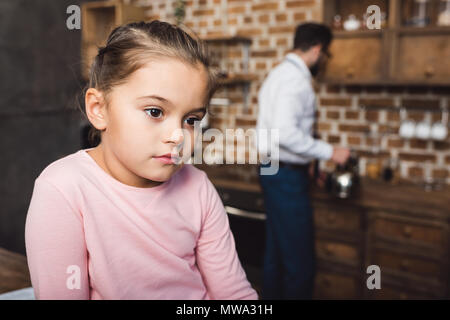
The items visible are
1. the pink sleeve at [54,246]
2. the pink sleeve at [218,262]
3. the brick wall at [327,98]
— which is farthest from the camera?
the brick wall at [327,98]

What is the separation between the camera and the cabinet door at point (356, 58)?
2547 mm

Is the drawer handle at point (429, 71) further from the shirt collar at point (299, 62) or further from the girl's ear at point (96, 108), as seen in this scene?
the girl's ear at point (96, 108)

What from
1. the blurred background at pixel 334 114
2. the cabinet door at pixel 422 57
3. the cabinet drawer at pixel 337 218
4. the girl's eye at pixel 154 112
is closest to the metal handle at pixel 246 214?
the blurred background at pixel 334 114

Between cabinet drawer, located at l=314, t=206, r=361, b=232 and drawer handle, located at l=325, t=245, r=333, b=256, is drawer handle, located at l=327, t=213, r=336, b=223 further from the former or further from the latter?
drawer handle, located at l=325, t=245, r=333, b=256

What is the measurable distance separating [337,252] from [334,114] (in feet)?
3.25

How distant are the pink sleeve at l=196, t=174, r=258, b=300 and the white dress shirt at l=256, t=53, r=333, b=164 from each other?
4.75 ft

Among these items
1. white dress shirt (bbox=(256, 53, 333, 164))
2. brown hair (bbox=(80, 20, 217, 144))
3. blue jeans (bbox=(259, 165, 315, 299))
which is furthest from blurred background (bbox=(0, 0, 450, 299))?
brown hair (bbox=(80, 20, 217, 144))

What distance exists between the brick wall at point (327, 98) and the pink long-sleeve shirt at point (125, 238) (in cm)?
221

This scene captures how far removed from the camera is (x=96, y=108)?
826 millimetres

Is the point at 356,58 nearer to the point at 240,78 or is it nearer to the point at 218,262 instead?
the point at 240,78

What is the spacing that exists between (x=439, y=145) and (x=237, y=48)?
1.61 metres

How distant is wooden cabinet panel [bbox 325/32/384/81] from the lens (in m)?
2.55

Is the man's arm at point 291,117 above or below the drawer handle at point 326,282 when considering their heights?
above

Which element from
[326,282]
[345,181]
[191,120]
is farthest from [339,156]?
[191,120]
